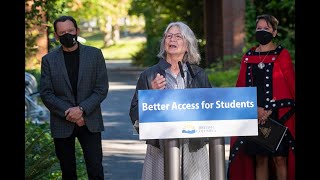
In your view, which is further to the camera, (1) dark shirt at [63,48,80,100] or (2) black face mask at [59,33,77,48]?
(1) dark shirt at [63,48,80,100]

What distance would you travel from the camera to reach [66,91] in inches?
328

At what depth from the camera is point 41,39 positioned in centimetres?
2122

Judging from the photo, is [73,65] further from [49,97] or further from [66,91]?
[49,97]

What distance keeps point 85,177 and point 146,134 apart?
17.1ft

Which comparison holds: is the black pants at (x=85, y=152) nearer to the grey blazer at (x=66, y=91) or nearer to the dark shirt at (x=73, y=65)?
the grey blazer at (x=66, y=91)

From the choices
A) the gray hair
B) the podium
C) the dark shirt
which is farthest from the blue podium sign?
the dark shirt

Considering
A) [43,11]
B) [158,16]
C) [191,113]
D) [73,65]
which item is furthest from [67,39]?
[158,16]

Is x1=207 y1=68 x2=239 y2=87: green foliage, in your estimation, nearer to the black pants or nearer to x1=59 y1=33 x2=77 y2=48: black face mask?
the black pants

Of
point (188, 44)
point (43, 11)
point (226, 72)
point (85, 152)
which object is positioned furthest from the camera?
point (226, 72)

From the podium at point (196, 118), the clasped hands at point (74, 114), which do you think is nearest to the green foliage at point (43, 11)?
the clasped hands at point (74, 114)

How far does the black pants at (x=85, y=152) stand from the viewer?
27.6 ft

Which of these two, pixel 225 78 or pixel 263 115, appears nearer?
pixel 263 115

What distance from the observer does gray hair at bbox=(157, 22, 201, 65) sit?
6957 mm

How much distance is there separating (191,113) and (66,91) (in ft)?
7.57
